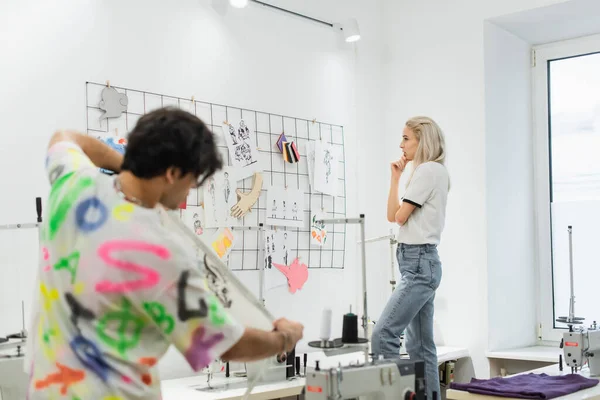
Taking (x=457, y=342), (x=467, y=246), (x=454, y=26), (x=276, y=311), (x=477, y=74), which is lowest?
(x=457, y=342)

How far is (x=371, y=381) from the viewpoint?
2025mm

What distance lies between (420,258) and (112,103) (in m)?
1.52

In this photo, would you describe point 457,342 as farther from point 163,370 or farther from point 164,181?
point 164,181

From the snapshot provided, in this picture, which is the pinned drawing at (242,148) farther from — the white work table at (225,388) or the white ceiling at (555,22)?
the white ceiling at (555,22)

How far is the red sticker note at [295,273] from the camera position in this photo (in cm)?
410

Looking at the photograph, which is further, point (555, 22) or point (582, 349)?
point (555, 22)

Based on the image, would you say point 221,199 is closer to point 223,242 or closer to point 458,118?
point 223,242

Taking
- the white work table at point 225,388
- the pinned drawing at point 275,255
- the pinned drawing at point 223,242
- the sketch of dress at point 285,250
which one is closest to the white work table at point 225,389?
the white work table at point 225,388

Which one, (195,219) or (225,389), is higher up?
(195,219)

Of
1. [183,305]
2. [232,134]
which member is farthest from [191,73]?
[183,305]

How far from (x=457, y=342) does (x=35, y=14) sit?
9.90 ft

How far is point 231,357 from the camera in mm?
1463

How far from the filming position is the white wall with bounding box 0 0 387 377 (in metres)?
3.07

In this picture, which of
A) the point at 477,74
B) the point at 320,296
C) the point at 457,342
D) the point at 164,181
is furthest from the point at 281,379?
the point at 477,74
